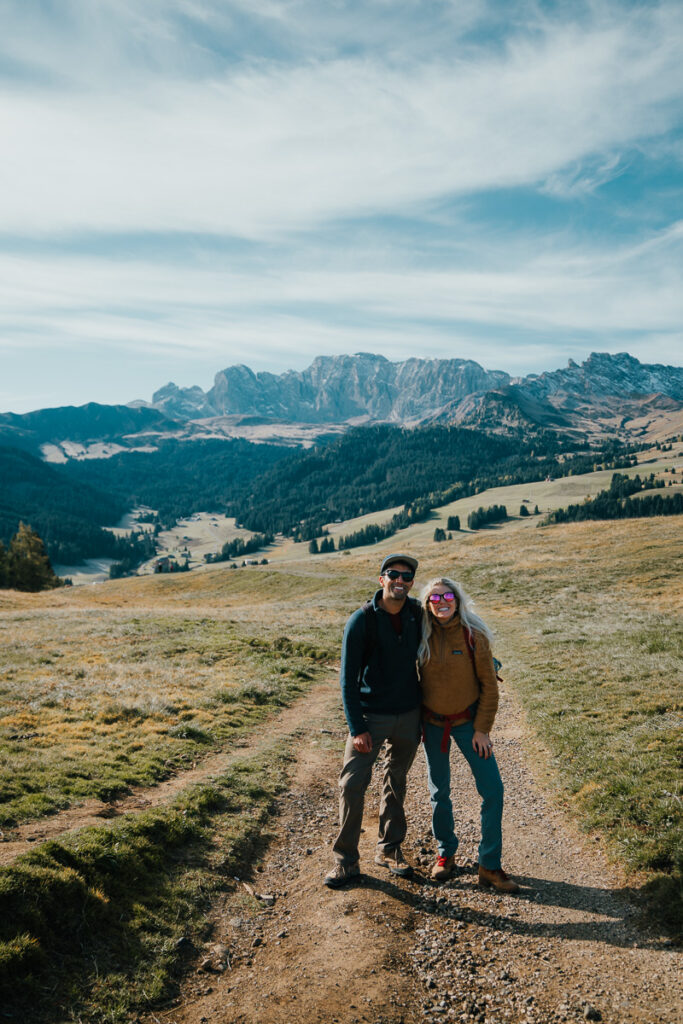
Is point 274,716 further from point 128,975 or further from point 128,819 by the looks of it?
point 128,975

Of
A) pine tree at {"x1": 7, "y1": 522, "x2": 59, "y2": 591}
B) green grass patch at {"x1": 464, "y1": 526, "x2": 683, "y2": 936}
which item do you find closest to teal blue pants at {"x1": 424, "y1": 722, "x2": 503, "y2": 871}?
green grass patch at {"x1": 464, "y1": 526, "x2": 683, "y2": 936}

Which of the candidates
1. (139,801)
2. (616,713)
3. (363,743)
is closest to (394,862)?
(363,743)

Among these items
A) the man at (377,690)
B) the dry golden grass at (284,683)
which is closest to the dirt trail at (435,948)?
the man at (377,690)

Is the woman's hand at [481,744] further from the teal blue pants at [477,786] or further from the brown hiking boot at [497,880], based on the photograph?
the brown hiking boot at [497,880]

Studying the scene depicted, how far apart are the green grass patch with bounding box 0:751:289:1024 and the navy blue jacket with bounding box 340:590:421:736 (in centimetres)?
395

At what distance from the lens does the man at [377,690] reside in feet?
28.3

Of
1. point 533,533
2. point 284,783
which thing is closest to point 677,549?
point 533,533

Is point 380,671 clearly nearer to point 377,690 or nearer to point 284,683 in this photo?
point 377,690

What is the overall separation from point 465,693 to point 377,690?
1435mm

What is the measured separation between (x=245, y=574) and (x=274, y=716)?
8112 cm

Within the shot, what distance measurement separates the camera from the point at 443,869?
29.7 feet

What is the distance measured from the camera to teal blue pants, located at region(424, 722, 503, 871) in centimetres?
870

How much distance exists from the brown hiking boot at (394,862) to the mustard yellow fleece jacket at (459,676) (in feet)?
9.27

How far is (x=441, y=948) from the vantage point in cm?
732
